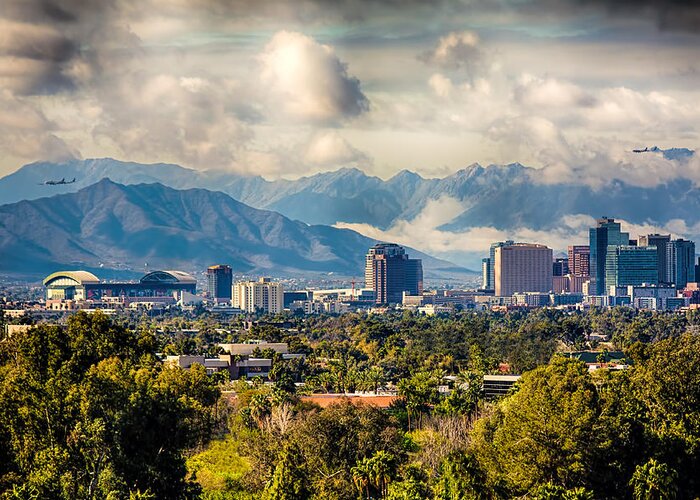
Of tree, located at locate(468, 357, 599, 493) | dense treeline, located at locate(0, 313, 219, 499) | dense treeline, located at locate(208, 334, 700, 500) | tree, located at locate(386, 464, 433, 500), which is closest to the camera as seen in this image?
dense treeline, located at locate(0, 313, 219, 499)

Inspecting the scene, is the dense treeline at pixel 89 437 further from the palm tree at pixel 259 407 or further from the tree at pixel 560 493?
the palm tree at pixel 259 407

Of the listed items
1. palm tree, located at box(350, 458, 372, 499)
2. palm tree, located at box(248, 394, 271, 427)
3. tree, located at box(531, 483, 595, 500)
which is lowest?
palm tree, located at box(350, 458, 372, 499)

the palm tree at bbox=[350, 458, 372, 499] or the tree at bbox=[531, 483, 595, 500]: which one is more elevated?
the tree at bbox=[531, 483, 595, 500]

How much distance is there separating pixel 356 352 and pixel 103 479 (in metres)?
Result: 101

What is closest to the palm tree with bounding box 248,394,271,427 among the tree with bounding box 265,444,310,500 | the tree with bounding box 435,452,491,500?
the tree with bounding box 435,452,491,500

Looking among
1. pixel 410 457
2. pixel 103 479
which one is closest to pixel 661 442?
pixel 410 457

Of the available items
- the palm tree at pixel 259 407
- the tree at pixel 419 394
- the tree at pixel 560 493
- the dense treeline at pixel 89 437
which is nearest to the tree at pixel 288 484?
the dense treeline at pixel 89 437

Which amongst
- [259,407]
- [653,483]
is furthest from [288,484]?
[259,407]

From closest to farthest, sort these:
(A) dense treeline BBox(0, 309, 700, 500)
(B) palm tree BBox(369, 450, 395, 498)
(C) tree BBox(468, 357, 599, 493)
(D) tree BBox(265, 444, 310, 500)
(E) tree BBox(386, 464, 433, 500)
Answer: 1. (D) tree BBox(265, 444, 310, 500)
2. (E) tree BBox(386, 464, 433, 500)
3. (A) dense treeline BBox(0, 309, 700, 500)
4. (C) tree BBox(468, 357, 599, 493)
5. (B) palm tree BBox(369, 450, 395, 498)

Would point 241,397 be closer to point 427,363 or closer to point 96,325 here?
point 96,325

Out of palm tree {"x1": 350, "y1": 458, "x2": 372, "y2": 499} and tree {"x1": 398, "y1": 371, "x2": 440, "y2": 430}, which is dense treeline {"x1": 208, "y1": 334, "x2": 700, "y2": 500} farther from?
tree {"x1": 398, "y1": 371, "x2": 440, "y2": 430}

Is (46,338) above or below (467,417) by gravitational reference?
above

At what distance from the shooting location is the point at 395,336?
6516 inches

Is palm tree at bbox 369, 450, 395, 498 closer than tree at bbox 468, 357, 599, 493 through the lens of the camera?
No
